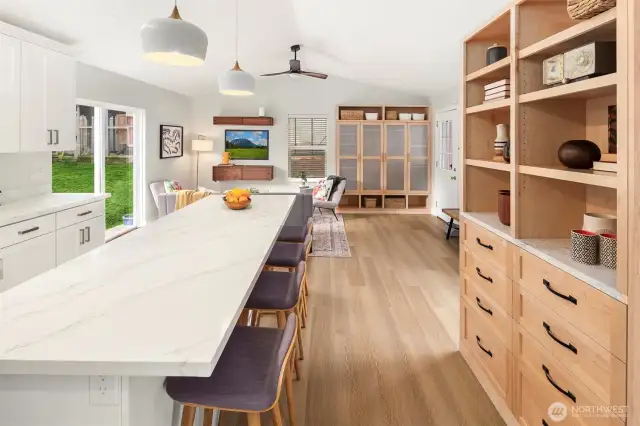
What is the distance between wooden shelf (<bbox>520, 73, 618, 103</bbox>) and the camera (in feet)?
5.03

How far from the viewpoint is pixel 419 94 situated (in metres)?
9.59

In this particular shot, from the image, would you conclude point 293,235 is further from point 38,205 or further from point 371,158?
point 371,158

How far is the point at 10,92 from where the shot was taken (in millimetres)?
3451

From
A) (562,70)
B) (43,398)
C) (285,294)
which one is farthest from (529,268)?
(43,398)

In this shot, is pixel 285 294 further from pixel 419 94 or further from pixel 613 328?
pixel 419 94

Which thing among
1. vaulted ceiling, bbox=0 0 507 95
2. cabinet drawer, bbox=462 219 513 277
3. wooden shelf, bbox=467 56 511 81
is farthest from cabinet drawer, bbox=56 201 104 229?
wooden shelf, bbox=467 56 511 81

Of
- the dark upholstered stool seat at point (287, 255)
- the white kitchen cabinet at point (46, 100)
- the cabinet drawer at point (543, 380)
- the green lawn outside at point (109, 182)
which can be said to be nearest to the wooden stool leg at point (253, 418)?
the cabinet drawer at point (543, 380)

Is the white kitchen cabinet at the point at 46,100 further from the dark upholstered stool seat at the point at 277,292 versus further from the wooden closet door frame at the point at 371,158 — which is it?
the wooden closet door frame at the point at 371,158

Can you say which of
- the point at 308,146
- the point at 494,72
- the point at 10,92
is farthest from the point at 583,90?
the point at 308,146

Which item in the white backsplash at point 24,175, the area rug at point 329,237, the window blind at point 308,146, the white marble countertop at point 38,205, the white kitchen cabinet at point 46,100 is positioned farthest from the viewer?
the window blind at point 308,146

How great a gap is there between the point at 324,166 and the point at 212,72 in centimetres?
307

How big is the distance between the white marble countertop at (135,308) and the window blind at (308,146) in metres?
7.61

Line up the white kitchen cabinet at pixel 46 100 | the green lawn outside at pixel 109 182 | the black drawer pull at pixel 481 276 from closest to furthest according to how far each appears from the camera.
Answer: the black drawer pull at pixel 481 276 < the white kitchen cabinet at pixel 46 100 < the green lawn outside at pixel 109 182

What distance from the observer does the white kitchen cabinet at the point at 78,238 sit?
369 cm
